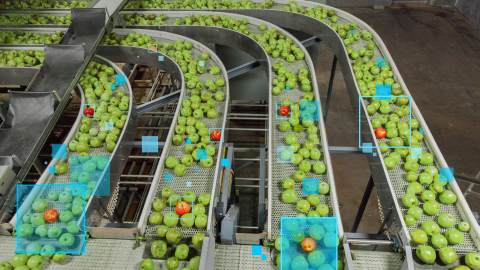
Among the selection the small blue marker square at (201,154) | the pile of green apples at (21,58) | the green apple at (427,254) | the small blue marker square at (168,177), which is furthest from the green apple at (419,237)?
the pile of green apples at (21,58)

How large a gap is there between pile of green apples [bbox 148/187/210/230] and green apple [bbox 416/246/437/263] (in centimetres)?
237

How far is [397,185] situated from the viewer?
3865mm

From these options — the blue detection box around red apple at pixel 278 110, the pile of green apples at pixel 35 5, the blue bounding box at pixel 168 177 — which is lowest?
the blue bounding box at pixel 168 177

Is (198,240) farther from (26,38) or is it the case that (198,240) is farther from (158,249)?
(26,38)

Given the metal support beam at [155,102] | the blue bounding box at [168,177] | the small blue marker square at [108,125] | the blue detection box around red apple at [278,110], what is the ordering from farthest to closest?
1. the metal support beam at [155,102]
2. the blue detection box around red apple at [278,110]
3. the small blue marker square at [108,125]
4. the blue bounding box at [168,177]

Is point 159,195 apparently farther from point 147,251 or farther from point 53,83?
point 53,83

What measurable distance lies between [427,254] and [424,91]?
8207 mm

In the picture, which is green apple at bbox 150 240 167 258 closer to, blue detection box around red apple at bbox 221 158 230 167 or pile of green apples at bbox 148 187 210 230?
pile of green apples at bbox 148 187 210 230

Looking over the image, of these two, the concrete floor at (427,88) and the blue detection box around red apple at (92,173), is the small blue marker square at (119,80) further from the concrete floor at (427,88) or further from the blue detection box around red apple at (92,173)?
the concrete floor at (427,88)

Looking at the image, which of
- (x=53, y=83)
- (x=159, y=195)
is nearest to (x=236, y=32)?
(x=53, y=83)

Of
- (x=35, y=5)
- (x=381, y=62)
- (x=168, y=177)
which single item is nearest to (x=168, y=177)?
(x=168, y=177)

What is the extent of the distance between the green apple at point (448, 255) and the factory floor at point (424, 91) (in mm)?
2992

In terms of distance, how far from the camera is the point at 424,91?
9609 millimetres

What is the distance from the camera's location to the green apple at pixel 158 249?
10.2 feet
